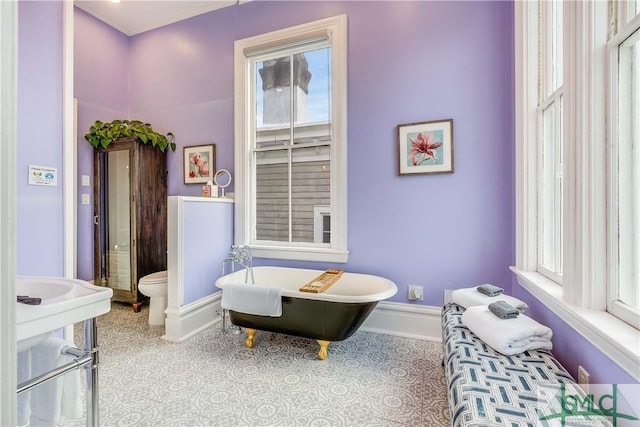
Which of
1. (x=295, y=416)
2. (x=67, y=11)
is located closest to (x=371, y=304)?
(x=295, y=416)

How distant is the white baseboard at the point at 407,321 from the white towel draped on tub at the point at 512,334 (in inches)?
40.2

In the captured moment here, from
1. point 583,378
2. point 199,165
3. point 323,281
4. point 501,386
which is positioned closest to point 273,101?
point 199,165

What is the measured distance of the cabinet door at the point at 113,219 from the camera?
317cm

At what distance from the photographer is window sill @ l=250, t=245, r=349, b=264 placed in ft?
8.87

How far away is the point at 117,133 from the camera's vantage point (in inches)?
124

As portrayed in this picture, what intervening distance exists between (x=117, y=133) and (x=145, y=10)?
144 cm

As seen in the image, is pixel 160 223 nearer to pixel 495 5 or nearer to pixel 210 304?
pixel 210 304

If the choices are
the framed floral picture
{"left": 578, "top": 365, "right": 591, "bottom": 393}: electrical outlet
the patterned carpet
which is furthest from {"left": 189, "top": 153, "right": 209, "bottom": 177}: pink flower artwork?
{"left": 578, "top": 365, "right": 591, "bottom": 393}: electrical outlet

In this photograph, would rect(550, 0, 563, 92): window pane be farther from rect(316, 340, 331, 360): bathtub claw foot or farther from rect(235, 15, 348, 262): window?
rect(316, 340, 331, 360): bathtub claw foot

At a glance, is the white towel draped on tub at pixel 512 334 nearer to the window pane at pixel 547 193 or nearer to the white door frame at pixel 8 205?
the window pane at pixel 547 193

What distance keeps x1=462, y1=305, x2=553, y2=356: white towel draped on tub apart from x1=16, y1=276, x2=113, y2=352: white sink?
5.33ft

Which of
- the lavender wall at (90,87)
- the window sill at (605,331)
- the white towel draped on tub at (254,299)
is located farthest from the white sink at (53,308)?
the lavender wall at (90,87)

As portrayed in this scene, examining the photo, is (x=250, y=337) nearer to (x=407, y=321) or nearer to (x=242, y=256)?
(x=242, y=256)

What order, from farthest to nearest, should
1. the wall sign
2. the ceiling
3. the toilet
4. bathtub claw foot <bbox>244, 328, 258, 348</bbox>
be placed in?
1. the ceiling
2. the toilet
3. bathtub claw foot <bbox>244, 328, 258, 348</bbox>
4. the wall sign
